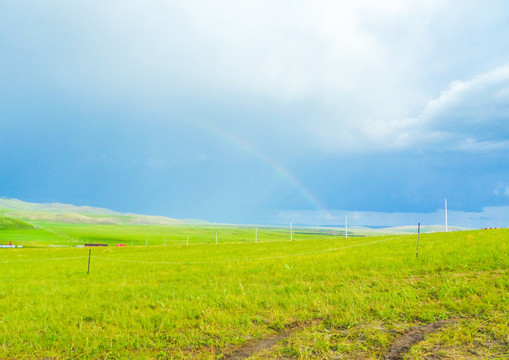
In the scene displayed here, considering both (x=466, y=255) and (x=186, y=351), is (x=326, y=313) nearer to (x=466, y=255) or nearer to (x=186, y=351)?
(x=186, y=351)

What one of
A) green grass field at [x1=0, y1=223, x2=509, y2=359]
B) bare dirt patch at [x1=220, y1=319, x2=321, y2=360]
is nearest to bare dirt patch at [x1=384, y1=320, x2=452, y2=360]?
green grass field at [x1=0, y1=223, x2=509, y2=359]

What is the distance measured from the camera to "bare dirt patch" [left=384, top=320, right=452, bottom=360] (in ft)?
19.1

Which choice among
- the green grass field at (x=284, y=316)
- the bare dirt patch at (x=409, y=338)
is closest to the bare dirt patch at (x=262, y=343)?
the green grass field at (x=284, y=316)

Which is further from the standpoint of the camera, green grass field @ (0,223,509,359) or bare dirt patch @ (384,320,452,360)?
green grass field @ (0,223,509,359)

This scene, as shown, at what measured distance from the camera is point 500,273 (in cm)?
1027

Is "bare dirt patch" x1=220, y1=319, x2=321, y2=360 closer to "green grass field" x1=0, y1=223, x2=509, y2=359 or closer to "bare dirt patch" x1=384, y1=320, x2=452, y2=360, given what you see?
"green grass field" x1=0, y1=223, x2=509, y2=359

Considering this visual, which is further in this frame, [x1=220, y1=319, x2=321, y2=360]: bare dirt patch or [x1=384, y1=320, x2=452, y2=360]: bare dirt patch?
[x1=220, y1=319, x2=321, y2=360]: bare dirt patch

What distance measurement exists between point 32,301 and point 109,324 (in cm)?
551

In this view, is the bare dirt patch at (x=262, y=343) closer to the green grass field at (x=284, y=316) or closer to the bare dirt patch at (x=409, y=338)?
the green grass field at (x=284, y=316)

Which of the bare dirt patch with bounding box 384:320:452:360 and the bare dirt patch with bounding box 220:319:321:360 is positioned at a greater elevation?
the bare dirt patch with bounding box 384:320:452:360

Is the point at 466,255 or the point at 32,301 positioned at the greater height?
the point at 466,255

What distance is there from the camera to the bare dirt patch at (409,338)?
19.1 ft

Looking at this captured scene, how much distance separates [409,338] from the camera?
21.2 feet

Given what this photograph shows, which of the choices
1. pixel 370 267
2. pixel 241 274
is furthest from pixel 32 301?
pixel 370 267
